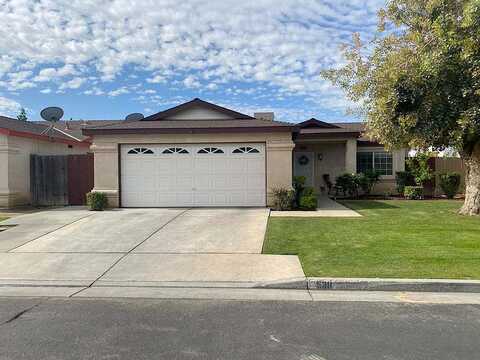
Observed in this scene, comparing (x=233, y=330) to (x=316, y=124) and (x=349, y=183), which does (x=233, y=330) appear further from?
(x=316, y=124)

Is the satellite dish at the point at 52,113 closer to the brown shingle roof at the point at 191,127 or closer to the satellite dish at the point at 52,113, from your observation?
the satellite dish at the point at 52,113

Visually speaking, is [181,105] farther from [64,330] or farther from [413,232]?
[64,330]

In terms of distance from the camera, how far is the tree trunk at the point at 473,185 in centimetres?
1436

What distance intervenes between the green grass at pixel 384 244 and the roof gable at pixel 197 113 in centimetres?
646

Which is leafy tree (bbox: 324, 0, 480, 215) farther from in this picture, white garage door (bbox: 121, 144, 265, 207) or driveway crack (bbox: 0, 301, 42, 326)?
driveway crack (bbox: 0, 301, 42, 326)

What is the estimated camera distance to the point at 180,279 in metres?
7.57

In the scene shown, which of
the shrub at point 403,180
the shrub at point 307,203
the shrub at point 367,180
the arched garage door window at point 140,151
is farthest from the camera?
the shrub at point 403,180

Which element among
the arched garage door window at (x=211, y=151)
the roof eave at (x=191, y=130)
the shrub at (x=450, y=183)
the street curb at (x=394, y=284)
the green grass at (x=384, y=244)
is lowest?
the street curb at (x=394, y=284)

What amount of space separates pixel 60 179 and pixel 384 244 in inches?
529

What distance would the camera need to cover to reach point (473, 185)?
14648 mm

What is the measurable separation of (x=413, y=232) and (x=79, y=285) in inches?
310

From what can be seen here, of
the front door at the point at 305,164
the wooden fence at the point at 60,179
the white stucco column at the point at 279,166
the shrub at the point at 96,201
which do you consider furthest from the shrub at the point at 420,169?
the wooden fence at the point at 60,179

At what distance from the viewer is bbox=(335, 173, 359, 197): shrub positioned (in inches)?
820

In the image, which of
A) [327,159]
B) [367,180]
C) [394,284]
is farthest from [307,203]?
[394,284]
